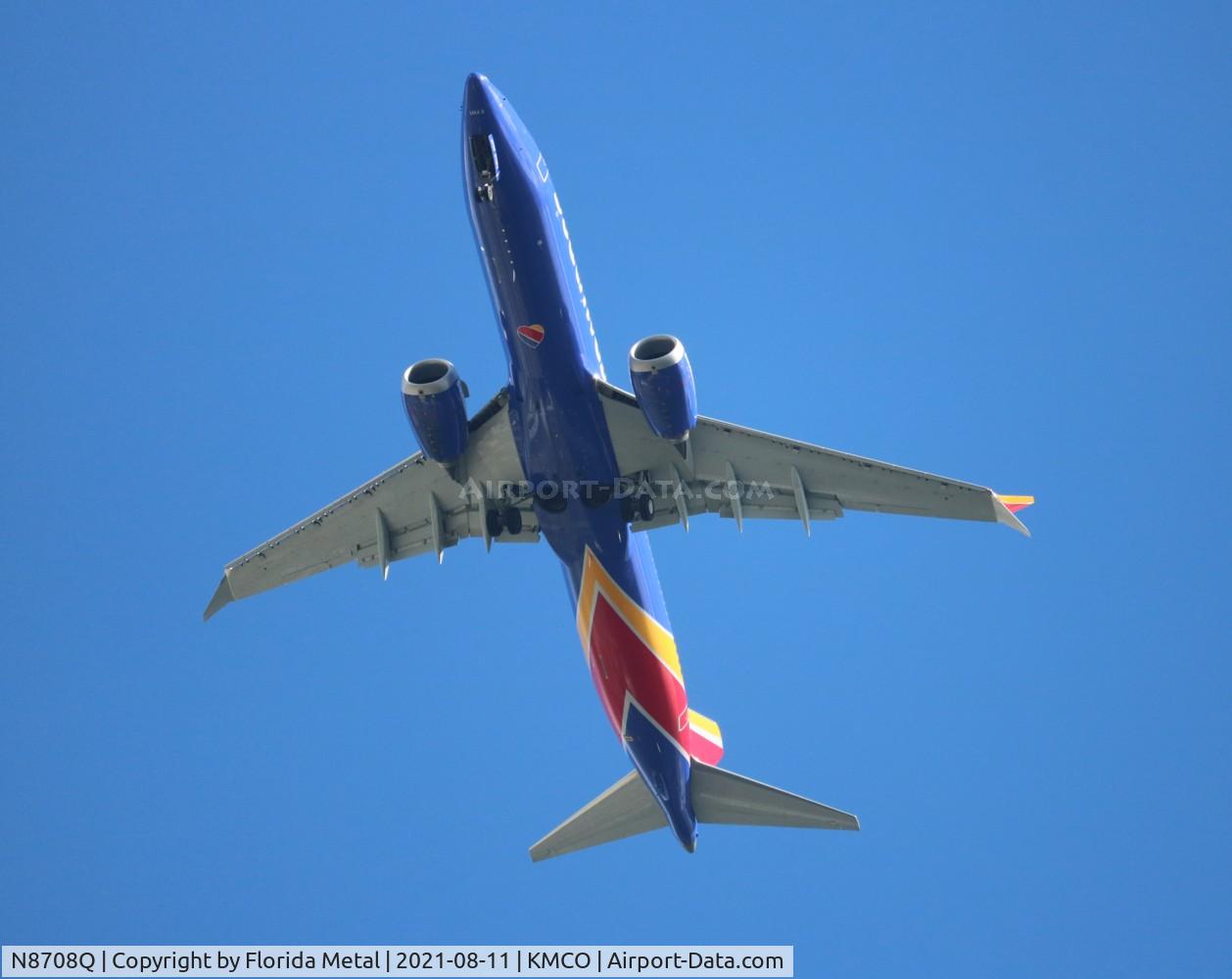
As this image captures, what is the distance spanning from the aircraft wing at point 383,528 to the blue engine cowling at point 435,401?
1.93 m

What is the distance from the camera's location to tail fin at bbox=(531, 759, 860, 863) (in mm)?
29000

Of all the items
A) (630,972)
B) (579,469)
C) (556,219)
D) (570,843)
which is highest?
(556,219)

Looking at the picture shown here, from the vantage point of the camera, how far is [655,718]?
27812 millimetres

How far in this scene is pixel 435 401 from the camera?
2634 cm

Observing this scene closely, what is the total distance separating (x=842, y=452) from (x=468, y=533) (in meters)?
7.75

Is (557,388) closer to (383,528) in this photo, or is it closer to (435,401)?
(435,401)

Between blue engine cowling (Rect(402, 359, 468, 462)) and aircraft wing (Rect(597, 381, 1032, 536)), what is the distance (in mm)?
2535

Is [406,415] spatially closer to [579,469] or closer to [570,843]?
[579,469]

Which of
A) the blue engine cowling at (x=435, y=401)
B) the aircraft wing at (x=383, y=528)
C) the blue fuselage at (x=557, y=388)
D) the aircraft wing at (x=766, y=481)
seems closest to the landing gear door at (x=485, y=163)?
the blue fuselage at (x=557, y=388)

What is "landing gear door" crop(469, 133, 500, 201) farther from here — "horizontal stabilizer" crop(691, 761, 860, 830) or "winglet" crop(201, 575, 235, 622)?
"horizontal stabilizer" crop(691, 761, 860, 830)

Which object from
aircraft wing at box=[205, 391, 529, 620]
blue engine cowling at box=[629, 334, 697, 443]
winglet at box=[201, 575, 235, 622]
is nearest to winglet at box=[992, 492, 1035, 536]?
blue engine cowling at box=[629, 334, 697, 443]

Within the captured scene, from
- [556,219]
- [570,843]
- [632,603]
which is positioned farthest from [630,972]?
[556,219]

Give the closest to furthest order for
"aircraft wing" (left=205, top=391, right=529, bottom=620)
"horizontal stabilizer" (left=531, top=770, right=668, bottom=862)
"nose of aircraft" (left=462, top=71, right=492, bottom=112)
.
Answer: "nose of aircraft" (left=462, top=71, right=492, bottom=112), "aircraft wing" (left=205, top=391, right=529, bottom=620), "horizontal stabilizer" (left=531, top=770, right=668, bottom=862)

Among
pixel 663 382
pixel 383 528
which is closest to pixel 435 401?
pixel 663 382
